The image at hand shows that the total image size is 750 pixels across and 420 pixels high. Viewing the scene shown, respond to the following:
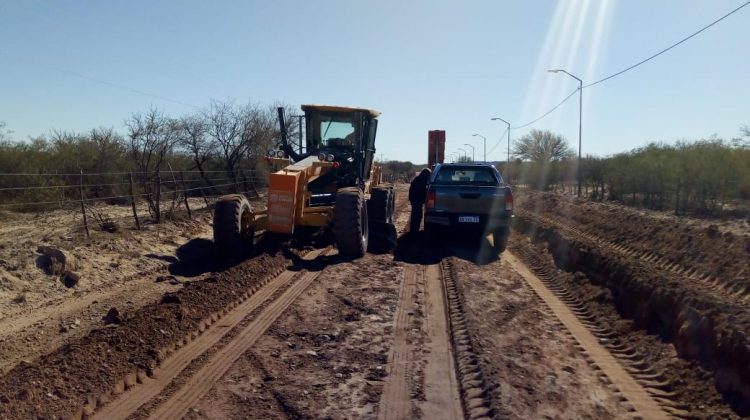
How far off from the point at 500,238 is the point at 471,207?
1.10 metres

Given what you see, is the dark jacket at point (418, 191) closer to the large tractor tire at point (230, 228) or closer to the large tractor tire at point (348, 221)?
the large tractor tire at point (348, 221)

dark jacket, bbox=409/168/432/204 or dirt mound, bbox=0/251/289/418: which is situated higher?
dark jacket, bbox=409/168/432/204

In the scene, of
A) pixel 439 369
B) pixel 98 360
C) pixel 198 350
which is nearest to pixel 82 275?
pixel 198 350

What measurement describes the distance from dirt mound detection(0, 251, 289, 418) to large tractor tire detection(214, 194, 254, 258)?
3405 mm

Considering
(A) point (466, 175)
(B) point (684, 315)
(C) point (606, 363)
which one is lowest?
(C) point (606, 363)

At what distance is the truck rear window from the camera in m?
15.2

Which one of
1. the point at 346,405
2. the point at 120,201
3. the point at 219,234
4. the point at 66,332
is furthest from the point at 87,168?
the point at 346,405

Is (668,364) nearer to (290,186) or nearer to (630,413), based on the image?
(630,413)

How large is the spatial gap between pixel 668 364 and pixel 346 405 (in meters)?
3.60

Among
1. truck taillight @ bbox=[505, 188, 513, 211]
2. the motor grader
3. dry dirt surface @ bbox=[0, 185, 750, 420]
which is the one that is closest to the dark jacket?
the motor grader

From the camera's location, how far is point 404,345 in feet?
23.0

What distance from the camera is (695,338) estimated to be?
710 cm

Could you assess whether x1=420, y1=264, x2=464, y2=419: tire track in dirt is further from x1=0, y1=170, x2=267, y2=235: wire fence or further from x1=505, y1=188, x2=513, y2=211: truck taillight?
x1=0, y1=170, x2=267, y2=235: wire fence

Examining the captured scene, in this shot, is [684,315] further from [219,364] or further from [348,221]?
[348,221]
